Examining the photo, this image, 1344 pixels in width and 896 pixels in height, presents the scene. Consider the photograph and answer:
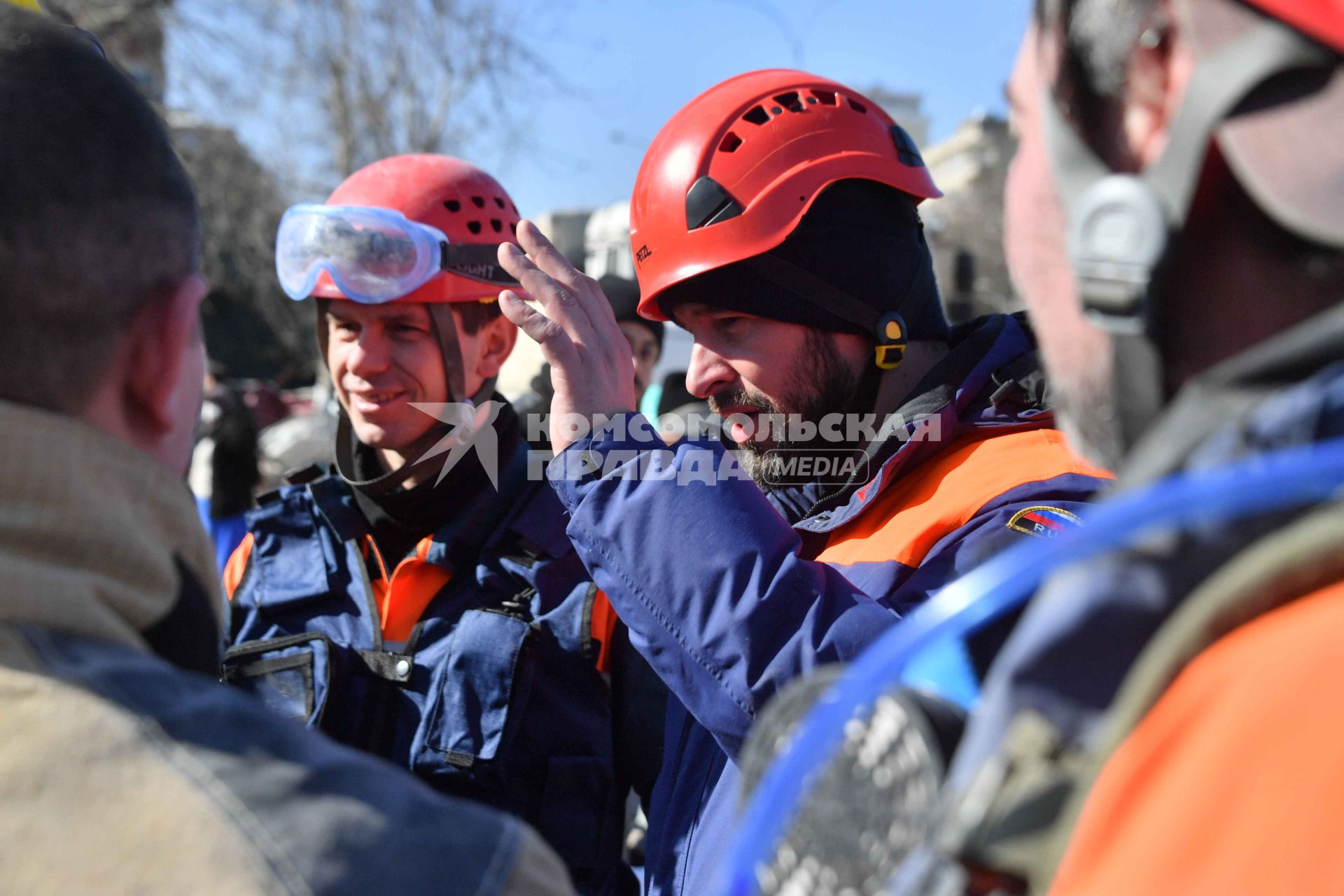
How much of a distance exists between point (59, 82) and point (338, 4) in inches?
626

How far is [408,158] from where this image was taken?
3.50 m

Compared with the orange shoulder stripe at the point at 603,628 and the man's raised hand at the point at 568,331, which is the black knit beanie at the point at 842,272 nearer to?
the man's raised hand at the point at 568,331

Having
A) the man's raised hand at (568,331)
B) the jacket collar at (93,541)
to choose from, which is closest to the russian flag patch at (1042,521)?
the man's raised hand at (568,331)

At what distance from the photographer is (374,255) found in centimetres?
320

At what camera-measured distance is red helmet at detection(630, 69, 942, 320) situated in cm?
269

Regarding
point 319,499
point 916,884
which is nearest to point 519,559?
point 319,499

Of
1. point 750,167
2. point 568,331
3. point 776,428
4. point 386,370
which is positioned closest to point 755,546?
point 568,331

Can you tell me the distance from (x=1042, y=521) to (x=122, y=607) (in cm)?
148

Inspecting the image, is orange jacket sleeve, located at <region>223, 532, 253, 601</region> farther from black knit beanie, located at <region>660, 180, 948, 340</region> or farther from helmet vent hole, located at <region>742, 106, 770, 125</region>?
helmet vent hole, located at <region>742, 106, 770, 125</region>

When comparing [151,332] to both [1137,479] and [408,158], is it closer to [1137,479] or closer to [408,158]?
[1137,479]

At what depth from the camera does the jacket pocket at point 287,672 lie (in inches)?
106

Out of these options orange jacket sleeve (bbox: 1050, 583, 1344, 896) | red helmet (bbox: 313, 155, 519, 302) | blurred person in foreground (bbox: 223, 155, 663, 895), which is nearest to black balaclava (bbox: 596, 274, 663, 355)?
red helmet (bbox: 313, 155, 519, 302)

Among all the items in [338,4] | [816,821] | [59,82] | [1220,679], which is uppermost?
[338,4]

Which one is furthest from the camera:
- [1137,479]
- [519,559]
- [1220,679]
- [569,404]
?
[519,559]
